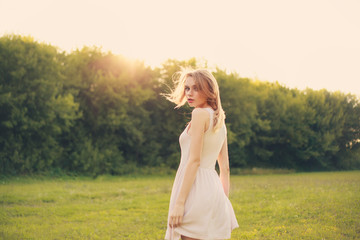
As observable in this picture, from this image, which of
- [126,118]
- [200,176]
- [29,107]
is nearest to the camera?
[200,176]

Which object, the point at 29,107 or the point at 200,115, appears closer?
the point at 200,115

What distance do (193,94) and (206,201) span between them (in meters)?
1.00

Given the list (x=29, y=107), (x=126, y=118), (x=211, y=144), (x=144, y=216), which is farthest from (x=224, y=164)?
(x=126, y=118)

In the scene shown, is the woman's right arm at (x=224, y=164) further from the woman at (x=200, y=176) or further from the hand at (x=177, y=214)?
the hand at (x=177, y=214)

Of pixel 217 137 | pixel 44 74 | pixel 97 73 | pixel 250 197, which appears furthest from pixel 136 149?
pixel 217 137

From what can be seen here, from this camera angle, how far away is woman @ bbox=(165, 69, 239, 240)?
9.52ft

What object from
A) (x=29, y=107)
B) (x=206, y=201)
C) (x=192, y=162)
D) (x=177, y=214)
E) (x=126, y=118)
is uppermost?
(x=29, y=107)

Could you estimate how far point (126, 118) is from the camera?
31.2 metres

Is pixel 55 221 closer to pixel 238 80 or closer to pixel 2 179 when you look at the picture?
pixel 2 179

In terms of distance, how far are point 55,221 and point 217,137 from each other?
829 centimetres

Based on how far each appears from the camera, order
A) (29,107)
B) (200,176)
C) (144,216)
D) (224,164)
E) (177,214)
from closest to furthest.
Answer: (177,214) < (200,176) < (224,164) < (144,216) < (29,107)

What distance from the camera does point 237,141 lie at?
3869 centimetres

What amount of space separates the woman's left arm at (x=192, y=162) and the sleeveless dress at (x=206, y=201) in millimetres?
76

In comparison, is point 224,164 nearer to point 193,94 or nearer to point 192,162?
point 192,162
